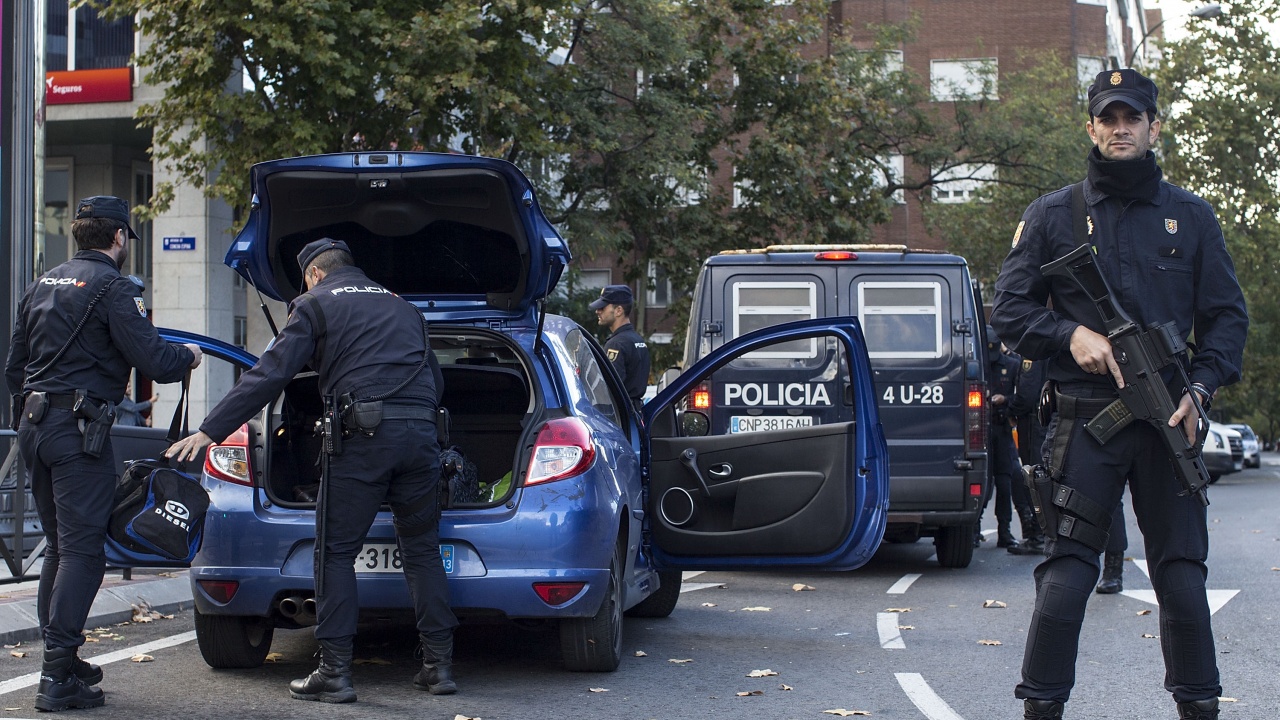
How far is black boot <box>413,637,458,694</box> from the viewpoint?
235 inches

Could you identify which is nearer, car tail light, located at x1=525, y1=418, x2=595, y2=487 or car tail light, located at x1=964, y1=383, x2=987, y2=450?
car tail light, located at x1=525, y1=418, x2=595, y2=487

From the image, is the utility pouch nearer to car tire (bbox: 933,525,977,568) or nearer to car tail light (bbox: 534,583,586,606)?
car tail light (bbox: 534,583,586,606)

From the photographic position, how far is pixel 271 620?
6.32 meters

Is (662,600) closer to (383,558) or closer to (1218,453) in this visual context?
(383,558)

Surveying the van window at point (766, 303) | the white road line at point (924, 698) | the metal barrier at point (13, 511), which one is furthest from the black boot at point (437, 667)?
the van window at point (766, 303)

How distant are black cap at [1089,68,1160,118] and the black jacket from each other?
11.5 ft

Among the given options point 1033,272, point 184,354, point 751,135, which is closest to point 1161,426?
point 1033,272

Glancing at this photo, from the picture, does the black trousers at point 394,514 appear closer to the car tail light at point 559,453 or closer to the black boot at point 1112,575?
the car tail light at point 559,453

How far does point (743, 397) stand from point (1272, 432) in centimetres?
8688

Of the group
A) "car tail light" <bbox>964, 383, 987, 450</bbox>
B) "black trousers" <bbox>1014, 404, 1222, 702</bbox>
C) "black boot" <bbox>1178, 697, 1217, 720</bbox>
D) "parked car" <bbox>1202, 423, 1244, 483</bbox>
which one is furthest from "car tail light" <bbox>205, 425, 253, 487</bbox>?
"parked car" <bbox>1202, 423, 1244, 483</bbox>

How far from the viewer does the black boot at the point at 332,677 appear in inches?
226

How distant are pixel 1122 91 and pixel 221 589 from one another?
3.87 metres

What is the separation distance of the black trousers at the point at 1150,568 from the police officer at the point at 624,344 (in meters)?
5.67

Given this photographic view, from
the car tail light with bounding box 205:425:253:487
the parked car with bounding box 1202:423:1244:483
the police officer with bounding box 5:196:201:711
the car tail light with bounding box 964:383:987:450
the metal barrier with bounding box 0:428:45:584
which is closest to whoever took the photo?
the police officer with bounding box 5:196:201:711
